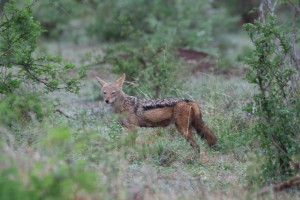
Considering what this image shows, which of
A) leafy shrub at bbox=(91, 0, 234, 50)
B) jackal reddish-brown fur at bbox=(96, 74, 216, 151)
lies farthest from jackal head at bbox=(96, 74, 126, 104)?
leafy shrub at bbox=(91, 0, 234, 50)

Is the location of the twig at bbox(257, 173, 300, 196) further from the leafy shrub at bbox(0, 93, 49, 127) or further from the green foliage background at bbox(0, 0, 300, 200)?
the leafy shrub at bbox(0, 93, 49, 127)

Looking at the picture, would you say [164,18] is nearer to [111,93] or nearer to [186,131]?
[111,93]

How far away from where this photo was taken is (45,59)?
416 inches

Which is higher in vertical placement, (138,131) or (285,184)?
(285,184)

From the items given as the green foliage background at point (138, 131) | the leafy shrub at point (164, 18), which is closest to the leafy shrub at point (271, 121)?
the green foliage background at point (138, 131)

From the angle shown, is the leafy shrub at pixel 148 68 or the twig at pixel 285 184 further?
the leafy shrub at pixel 148 68

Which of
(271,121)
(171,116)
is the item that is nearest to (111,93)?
(171,116)

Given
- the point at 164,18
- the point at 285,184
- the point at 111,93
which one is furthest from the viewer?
the point at 164,18

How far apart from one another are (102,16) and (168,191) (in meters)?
17.2

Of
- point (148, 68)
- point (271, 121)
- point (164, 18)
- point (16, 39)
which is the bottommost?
point (164, 18)

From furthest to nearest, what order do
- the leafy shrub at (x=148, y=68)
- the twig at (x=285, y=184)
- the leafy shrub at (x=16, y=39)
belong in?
the leafy shrub at (x=148, y=68)
the leafy shrub at (x=16, y=39)
the twig at (x=285, y=184)

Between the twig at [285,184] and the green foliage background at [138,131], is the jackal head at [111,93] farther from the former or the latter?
the twig at [285,184]

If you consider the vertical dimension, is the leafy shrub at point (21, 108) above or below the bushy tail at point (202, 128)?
above

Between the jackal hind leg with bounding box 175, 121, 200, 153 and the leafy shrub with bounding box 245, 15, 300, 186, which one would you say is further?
the jackal hind leg with bounding box 175, 121, 200, 153
